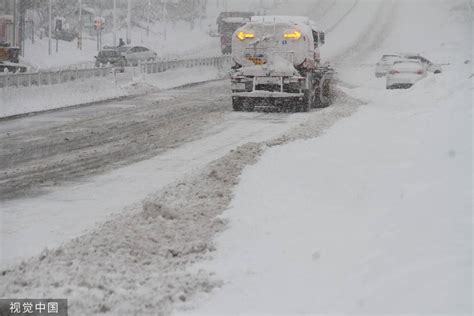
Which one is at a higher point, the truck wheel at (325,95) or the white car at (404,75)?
the white car at (404,75)

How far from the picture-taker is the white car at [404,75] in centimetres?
3144

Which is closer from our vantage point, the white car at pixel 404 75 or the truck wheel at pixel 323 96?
the truck wheel at pixel 323 96

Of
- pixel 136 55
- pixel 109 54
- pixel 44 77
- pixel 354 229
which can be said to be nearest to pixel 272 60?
pixel 44 77

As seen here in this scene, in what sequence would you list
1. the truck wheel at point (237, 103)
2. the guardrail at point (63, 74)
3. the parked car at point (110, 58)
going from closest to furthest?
the truck wheel at point (237, 103), the guardrail at point (63, 74), the parked car at point (110, 58)

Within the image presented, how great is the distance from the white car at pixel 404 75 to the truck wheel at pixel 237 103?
390 inches

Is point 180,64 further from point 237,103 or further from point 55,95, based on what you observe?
point 237,103

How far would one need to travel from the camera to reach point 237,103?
24078 millimetres

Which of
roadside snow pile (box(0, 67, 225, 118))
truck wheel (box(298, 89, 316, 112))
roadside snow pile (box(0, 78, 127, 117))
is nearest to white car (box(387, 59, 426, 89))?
truck wheel (box(298, 89, 316, 112))

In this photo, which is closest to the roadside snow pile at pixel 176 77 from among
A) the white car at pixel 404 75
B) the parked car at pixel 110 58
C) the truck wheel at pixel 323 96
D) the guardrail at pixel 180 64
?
the guardrail at pixel 180 64

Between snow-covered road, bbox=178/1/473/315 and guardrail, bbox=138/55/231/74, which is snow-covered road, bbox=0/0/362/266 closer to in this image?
snow-covered road, bbox=178/1/473/315

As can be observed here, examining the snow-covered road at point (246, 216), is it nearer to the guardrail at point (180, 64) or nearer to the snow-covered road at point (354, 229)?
the snow-covered road at point (354, 229)

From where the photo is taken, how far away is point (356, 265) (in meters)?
6.25

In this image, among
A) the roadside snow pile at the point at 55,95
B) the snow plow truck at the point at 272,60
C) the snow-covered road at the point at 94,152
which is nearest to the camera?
the snow-covered road at the point at 94,152

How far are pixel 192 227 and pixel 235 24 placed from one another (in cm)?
5104
